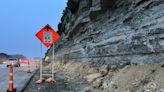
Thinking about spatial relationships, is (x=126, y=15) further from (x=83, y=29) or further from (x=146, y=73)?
(x=83, y=29)

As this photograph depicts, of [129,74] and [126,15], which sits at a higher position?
[126,15]

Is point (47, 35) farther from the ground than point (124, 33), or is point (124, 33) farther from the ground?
point (47, 35)

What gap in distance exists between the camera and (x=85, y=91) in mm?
14648

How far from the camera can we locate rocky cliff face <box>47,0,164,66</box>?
13555 millimetres

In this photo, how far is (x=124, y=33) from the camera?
17.6 m

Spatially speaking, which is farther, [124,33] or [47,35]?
[47,35]

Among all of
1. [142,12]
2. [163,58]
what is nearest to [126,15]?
[142,12]

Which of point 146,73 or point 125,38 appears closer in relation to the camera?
point 146,73

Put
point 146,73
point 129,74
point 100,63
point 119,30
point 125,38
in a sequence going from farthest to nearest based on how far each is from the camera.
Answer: point 100,63 → point 119,30 → point 125,38 → point 129,74 → point 146,73

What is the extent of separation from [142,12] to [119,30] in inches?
128

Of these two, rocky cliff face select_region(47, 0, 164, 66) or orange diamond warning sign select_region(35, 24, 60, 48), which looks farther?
orange diamond warning sign select_region(35, 24, 60, 48)

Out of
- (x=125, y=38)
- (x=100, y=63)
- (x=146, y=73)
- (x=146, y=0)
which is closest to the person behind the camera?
(x=146, y=73)

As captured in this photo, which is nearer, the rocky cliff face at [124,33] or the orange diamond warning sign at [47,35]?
the rocky cliff face at [124,33]

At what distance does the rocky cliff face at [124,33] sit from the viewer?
1355 centimetres
